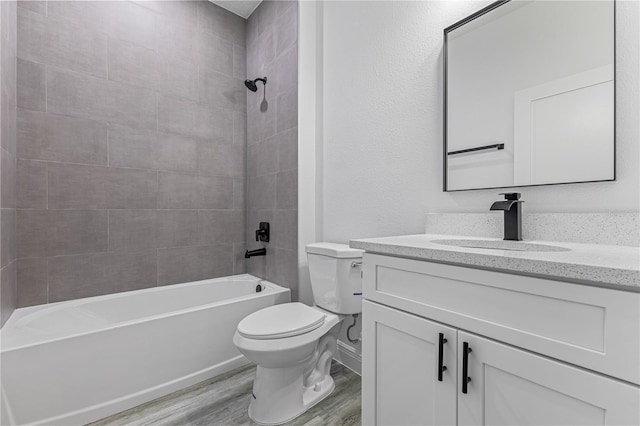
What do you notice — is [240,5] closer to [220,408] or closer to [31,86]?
[31,86]

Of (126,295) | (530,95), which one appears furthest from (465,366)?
(126,295)

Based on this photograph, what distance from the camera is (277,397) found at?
56.3 inches

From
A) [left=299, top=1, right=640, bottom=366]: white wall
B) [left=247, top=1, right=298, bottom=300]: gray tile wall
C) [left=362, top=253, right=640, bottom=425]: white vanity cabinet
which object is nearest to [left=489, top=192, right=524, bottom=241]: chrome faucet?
[left=299, top=1, right=640, bottom=366]: white wall

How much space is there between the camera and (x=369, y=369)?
3.52 feet

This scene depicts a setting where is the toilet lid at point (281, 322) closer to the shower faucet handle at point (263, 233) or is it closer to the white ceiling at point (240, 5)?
the shower faucet handle at point (263, 233)

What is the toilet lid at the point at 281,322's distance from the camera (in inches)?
53.6

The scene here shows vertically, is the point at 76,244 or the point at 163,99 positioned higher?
the point at 163,99

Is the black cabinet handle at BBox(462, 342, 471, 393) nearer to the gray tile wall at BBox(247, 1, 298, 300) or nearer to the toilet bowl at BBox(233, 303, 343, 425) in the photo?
the toilet bowl at BBox(233, 303, 343, 425)

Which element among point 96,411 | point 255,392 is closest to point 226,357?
point 255,392

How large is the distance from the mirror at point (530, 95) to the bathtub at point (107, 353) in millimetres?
1551

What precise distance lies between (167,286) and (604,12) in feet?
8.99

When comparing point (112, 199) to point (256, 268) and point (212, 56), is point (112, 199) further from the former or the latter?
point (212, 56)

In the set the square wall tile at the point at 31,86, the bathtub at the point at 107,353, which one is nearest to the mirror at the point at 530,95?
the bathtub at the point at 107,353

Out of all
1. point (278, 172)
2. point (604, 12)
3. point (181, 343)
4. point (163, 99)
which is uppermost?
point (163, 99)
